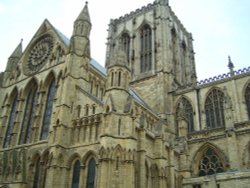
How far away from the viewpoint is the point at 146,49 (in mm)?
44531

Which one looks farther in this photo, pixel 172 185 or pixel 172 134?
pixel 172 134

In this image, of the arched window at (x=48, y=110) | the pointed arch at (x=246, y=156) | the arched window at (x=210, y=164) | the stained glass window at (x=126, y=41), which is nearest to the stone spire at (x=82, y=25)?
the arched window at (x=48, y=110)

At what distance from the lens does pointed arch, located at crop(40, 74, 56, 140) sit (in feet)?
84.5

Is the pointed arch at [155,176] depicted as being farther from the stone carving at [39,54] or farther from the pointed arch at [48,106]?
the stone carving at [39,54]

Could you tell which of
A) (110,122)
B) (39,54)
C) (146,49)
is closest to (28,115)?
(39,54)

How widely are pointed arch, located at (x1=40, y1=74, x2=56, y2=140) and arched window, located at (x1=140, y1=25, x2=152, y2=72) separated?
56.9 feet

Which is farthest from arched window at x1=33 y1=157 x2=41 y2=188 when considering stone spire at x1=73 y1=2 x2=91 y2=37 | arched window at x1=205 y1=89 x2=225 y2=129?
arched window at x1=205 y1=89 x2=225 y2=129

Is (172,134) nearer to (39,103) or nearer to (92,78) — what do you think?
(92,78)

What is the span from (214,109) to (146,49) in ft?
50.0

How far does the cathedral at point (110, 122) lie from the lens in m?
20.6

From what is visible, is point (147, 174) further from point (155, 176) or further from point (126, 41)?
point (126, 41)

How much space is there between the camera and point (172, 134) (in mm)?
32562

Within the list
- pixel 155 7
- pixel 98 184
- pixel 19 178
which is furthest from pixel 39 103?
pixel 155 7

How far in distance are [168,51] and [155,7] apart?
29.6 ft
